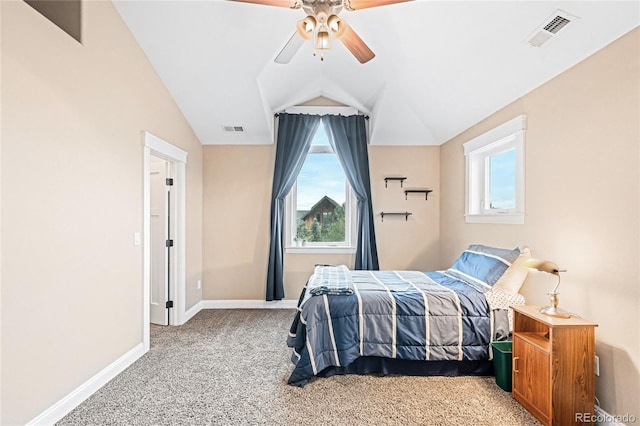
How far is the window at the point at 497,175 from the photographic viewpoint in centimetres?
291

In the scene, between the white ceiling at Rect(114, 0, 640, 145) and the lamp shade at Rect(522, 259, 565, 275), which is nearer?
the lamp shade at Rect(522, 259, 565, 275)

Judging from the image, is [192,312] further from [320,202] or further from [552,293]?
A: [552,293]

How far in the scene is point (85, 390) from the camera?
91.3 inches

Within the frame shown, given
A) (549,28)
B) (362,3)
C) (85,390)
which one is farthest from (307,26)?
(85,390)

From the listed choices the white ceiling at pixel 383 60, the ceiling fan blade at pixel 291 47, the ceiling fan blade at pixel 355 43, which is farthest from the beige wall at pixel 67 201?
the ceiling fan blade at pixel 355 43

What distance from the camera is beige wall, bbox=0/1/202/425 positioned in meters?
1.82

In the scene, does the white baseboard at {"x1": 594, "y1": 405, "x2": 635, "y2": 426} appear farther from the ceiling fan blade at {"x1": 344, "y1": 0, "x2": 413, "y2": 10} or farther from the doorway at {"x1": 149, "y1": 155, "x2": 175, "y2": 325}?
the doorway at {"x1": 149, "y1": 155, "x2": 175, "y2": 325}

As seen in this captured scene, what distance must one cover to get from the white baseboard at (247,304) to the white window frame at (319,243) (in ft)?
2.44

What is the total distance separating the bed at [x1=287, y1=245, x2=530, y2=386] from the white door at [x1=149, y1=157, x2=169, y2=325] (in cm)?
208

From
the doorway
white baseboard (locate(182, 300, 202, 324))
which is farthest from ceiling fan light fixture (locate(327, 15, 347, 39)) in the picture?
white baseboard (locate(182, 300, 202, 324))

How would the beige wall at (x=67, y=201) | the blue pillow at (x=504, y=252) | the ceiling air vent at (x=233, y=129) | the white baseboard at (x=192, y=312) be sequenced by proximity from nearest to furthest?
the beige wall at (x=67, y=201) < the blue pillow at (x=504, y=252) < the white baseboard at (x=192, y=312) < the ceiling air vent at (x=233, y=129)

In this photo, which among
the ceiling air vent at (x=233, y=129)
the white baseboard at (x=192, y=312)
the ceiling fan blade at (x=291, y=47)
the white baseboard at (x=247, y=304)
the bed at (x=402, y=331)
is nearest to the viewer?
the ceiling fan blade at (x=291, y=47)

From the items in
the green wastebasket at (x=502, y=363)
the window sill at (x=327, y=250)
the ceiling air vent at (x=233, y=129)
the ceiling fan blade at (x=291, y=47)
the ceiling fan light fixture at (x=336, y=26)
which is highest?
the ceiling fan blade at (x=291, y=47)

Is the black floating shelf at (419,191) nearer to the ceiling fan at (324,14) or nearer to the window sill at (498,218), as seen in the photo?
the window sill at (498,218)
